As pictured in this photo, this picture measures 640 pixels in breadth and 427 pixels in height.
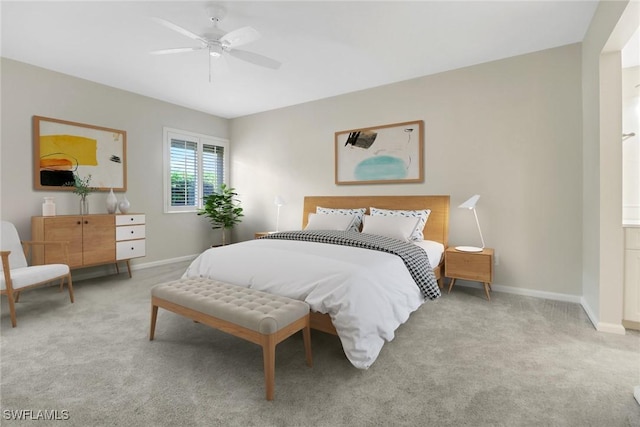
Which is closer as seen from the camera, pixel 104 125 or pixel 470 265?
pixel 470 265

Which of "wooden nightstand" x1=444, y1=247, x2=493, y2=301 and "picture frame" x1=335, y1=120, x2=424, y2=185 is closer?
"wooden nightstand" x1=444, y1=247, x2=493, y2=301

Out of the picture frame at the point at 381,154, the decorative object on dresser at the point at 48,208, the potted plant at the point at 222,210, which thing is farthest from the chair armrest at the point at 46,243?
the picture frame at the point at 381,154

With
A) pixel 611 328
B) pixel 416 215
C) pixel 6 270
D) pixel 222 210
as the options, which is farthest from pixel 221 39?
pixel 611 328

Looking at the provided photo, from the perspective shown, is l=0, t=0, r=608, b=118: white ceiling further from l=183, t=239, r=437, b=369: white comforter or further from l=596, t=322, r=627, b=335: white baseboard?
l=596, t=322, r=627, b=335: white baseboard

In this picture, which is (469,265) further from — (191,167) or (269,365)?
(191,167)

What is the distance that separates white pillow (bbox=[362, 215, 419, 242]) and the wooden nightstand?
49cm

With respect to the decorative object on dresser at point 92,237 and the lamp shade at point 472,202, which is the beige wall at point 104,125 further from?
the lamp shade at point 472,202

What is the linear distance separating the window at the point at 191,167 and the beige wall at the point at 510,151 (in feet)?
9.09

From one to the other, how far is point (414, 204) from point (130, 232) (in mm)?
3908

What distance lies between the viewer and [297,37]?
3.04m

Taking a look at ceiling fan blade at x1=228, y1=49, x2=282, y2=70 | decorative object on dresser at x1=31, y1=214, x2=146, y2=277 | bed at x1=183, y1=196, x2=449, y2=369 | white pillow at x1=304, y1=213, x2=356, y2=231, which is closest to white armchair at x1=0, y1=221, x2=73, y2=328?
decorative object on dresser at x1=31, y1=214, x2=146, y2=277

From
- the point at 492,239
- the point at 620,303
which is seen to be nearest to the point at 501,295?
the point at 492,239

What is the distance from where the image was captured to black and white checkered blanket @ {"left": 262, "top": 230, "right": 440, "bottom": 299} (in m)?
2.65

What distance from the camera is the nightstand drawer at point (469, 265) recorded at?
3.25m
